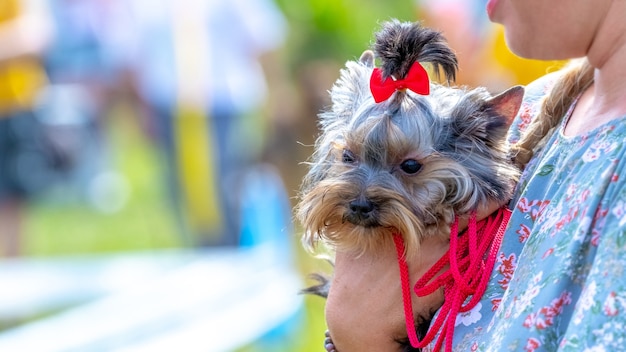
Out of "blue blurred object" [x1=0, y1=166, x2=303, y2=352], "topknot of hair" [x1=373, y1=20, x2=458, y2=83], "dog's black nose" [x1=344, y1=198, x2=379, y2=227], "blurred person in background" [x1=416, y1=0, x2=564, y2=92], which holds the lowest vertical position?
"blue blurred object" [x1=0, y1=166, x2=303, y2=352]

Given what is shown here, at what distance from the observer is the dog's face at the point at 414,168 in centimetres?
217

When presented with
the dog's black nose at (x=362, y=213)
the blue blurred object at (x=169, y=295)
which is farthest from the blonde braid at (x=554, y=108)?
the blue blurred object at (x=169, y=295)

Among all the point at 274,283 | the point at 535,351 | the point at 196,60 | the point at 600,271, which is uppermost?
the point at 196,60

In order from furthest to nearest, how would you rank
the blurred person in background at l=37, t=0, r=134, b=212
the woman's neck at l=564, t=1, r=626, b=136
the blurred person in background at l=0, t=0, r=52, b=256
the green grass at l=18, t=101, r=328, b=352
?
the blurred person in background at l=37, t=0, r=134, b=212 → the green grass at l=18, t=101, r=328, b=352 → the blurred person in background at l=0, t=0, r=52, b=256 → the woman's neck at l=564, t=1, r=626, b=136

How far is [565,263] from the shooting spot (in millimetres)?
1721

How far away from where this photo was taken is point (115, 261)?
761cm

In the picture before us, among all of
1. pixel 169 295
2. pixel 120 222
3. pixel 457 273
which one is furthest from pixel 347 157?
pixel 120 222

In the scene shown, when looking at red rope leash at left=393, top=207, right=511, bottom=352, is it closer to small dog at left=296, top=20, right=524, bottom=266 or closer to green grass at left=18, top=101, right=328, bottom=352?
small dog at left=296, top=20, right=524, bottom=266

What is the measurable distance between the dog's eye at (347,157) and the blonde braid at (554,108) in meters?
0.35

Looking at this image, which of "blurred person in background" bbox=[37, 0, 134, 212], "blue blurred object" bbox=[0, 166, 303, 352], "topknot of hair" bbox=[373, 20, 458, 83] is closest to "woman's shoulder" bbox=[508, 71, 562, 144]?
"topknot of hair" bbox=[373, 20, 458, 83]

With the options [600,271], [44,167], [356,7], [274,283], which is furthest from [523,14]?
[356,7]

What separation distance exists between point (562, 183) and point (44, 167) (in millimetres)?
8824

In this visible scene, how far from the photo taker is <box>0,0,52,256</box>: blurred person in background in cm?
729

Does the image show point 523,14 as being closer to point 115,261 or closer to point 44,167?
point 115,261
